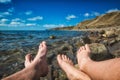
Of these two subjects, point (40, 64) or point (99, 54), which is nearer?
point (40, 64)

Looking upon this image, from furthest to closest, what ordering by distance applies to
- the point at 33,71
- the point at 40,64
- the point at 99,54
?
the point at 99,54 < the point at 40,64 < the point at 33,71

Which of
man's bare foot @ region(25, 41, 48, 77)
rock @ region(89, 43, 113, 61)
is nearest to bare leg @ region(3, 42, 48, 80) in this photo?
man's bare foot @ region(25, 41, 48, 77)

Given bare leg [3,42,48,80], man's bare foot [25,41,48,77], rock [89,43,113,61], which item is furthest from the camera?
rock [89,43,113,61]

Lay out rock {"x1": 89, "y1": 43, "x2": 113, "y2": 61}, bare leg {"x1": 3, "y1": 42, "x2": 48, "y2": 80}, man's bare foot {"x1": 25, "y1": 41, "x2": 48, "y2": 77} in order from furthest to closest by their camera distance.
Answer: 1. rock {"x1": 89, "y1": 43, "x2": 113, "y2": 61}
2. man's bare foot {"x1": 25, "y1": 41, "x2": 48, "y2": 77}
3. bare leg {"x1": 3, "y1": 42, "x2": 48, "y2": 80}

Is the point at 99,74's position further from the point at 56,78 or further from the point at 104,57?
the point at 104,57

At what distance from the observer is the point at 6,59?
634cm

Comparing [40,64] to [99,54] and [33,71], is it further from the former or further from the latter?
[99,54]

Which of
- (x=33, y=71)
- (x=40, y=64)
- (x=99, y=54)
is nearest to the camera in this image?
(x=33, y=71)

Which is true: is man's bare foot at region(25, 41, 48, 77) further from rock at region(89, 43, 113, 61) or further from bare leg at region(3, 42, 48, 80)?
rock at region(89, 43, 113, 61)

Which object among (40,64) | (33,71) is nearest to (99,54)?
(40,64)

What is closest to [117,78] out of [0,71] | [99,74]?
[99,74]

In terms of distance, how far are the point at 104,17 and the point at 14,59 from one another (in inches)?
4873

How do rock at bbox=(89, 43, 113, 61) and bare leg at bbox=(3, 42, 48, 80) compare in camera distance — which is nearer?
bare leg at bbox=(3, 42, 48, 80)

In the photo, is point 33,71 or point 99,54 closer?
point 33,71
